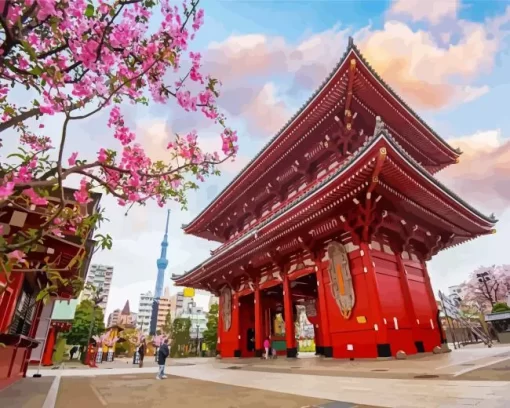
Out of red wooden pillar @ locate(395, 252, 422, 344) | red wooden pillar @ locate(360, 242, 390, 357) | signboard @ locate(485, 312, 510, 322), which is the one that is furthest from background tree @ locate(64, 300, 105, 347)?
signboard @ locate(485, 312, 510, 322)

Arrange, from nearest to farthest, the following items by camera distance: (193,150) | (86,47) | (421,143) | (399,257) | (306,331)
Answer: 1. (86,47)
2. (193,150)
3. (399,257)
4. (421,143)
5. (306,331)

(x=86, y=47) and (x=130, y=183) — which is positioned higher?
(x=86, y=47)

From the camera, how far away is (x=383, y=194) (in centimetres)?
1017

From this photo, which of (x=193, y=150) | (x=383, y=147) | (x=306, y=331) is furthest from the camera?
(x=306, y=331)

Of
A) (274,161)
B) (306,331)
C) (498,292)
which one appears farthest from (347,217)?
(306,331)

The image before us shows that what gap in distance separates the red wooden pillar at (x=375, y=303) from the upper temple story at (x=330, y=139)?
3319 millimetres

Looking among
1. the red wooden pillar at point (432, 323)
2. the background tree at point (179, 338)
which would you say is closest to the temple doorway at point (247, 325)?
the red wooden pillar at point (432, 323)

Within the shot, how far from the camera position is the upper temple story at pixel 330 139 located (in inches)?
462

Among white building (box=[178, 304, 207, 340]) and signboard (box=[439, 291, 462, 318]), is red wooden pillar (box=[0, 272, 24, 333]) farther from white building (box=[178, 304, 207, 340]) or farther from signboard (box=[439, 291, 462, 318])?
white building (box=[178, 304, 207, 340])

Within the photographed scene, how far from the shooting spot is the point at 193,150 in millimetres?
4258

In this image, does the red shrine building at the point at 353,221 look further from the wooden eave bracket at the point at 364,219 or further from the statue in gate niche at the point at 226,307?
the statue in gate niche at the point at 226,307

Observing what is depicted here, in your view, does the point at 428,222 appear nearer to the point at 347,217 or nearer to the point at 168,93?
the point at 347,217

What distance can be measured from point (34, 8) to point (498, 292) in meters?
51.6

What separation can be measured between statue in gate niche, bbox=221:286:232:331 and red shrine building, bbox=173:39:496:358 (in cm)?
111
